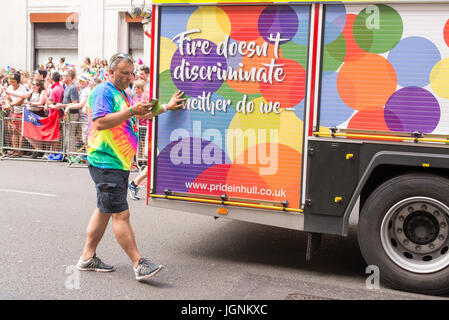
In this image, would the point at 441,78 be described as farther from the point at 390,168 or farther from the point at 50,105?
the point at 50,105

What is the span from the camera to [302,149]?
17.2 feet

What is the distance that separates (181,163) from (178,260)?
3.21ft

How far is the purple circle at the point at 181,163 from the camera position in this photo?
18.5ft

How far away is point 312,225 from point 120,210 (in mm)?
1703

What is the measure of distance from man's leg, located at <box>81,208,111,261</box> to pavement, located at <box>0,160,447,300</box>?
232 millimetres

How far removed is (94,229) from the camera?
5.43 meters

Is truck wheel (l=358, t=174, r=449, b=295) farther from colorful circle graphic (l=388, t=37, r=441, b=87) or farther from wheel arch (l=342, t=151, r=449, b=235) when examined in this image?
colorful circle graphic (l=388, t=37, r=441, b=87)

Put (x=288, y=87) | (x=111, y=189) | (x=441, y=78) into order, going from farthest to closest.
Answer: (x=288, y=87) < (x=111, y=189) < (x=441, y=78)

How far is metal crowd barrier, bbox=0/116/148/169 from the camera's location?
1327cm

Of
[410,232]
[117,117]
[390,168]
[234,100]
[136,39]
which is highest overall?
[136,39]

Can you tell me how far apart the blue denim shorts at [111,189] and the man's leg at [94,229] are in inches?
7.2

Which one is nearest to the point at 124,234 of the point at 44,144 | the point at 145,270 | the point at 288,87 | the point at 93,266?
the point at 145,270

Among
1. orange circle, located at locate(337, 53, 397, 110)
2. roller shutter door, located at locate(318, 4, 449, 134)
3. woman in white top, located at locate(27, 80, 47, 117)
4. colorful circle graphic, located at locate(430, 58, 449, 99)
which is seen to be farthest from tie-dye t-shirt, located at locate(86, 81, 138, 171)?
woman in white top, located at locate(27, 80, 47, 117)
